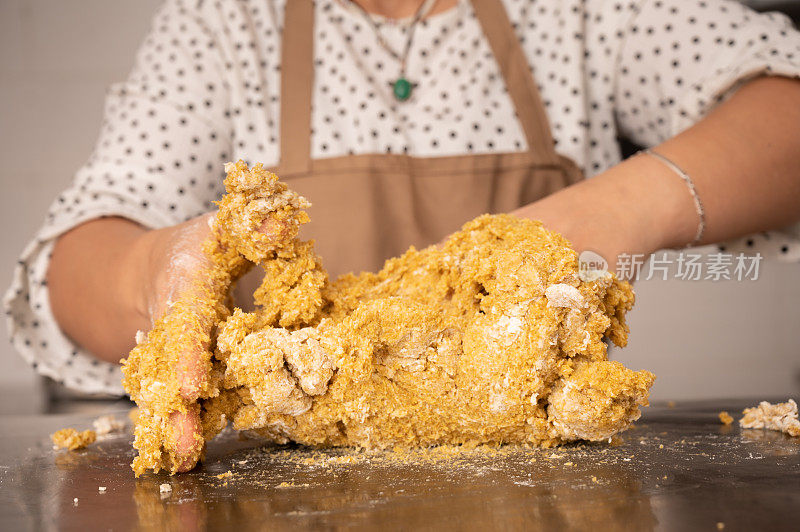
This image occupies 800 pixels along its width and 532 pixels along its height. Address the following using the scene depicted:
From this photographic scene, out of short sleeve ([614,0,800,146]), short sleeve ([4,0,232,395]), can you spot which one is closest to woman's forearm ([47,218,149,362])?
short sleeve ([4,0,232,395])

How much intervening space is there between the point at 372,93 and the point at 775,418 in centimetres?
71

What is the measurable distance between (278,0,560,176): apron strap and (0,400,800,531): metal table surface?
1.62ft

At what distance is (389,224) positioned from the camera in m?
1.06

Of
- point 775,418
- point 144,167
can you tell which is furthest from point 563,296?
point 144,167

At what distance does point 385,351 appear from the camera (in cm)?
66

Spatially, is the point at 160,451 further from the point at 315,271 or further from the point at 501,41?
the point at 501,41

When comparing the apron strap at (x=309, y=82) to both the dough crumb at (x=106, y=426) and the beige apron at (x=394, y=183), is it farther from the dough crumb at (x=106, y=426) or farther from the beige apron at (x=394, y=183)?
the dough crumb at (x=106, y=426)

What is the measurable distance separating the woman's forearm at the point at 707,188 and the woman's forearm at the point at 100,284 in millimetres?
460

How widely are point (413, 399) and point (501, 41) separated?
2.29 ft

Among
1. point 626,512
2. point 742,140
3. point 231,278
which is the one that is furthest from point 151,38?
point 626,512

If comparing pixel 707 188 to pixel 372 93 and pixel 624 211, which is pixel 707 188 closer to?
pixel 624 211

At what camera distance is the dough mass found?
618 mm

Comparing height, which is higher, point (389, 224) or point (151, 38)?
point (151, 38)

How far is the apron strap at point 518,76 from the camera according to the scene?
3.62ft
